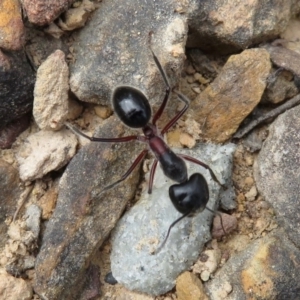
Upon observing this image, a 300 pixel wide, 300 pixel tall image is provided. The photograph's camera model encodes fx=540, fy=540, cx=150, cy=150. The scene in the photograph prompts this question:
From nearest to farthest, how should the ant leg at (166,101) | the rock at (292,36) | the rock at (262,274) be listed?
the rock at (262,274) < the ant leg at (166,101) < the rock at (292,36)

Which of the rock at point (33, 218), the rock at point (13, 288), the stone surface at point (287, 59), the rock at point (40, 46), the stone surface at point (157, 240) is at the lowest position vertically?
the stone surface at point (157, 240)

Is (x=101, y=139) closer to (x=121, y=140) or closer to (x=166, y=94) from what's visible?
(x=121, y=140)

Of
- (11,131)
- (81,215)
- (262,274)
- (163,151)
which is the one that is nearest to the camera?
(262,274)

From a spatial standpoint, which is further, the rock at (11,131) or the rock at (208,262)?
the rock at (11,131)

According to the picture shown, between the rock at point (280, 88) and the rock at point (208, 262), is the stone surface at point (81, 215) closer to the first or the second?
the rock at point (208, 262)

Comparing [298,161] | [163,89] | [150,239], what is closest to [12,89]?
[163,89]

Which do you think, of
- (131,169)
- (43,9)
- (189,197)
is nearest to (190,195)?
(189,197)

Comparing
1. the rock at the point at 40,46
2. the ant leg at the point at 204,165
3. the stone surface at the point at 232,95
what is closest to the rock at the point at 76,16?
the rock at the point at 40,46

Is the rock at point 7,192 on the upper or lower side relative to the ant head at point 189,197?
upper
